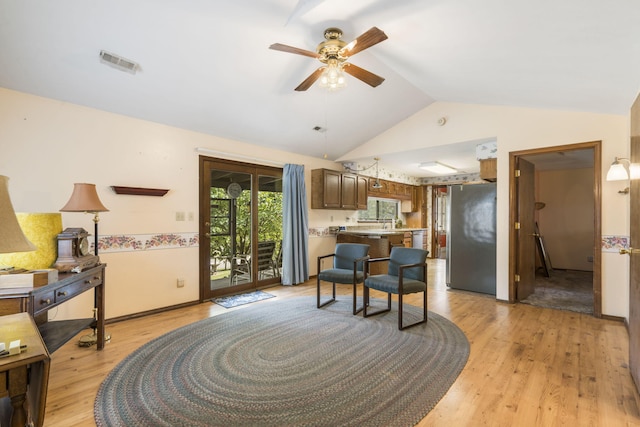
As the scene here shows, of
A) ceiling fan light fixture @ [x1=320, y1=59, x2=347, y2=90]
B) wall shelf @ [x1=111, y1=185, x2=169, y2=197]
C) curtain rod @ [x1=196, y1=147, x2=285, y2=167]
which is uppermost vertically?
ceiling fan light fixture @ [x1=320, y1=59, x2=347, y2=90]

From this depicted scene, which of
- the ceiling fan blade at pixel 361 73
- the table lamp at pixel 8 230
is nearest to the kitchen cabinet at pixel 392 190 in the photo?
the ceiling fan blade at pixel 361 73

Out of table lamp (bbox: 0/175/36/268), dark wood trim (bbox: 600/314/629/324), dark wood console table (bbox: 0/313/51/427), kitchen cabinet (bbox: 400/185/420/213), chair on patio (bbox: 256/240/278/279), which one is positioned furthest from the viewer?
kitchen cabinet (bbox: 400/185/420/213)

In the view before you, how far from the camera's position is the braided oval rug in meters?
1.80

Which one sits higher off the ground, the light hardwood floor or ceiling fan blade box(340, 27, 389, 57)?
ceiling fan blade box(340, 27, 389, 57)

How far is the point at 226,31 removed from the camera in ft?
8.51

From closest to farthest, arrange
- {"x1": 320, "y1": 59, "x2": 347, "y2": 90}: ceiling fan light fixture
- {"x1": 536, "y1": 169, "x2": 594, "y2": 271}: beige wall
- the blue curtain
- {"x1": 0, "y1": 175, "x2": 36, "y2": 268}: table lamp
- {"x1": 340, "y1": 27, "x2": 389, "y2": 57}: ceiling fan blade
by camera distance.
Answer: {"x1": 0, "y1": 175, "x2": 36, "y2": 268}: table lamp → {"x1": 340, "y1": 27, "x2": 389, "y2": 57}: ceiling fan blade → {"x1": 320, "y1": 59, "x2": 347, "y2": 90}: ceiling fan light fixture → the blue curtain → {"x1": 536, "y1": 169, "x2": 594, "y2": 271}: beige wall

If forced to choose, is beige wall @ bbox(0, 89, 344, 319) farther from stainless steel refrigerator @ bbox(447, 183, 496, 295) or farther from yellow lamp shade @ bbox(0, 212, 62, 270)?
stainless steel refrigerator @ bbox(447, 183, 496, 295)

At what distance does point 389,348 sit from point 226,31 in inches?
122

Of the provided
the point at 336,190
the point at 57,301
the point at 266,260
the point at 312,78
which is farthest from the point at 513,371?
the point at 336,190

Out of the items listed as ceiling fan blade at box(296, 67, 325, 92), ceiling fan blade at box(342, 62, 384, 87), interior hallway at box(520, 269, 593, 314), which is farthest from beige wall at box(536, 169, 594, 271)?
ceiling fan blade at box(296, 67, 325, 92)

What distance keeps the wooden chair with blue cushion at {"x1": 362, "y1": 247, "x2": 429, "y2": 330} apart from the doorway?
6.78 ft

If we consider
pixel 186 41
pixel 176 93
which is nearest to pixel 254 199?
pixel 176 93

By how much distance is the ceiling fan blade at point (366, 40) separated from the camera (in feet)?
6.64

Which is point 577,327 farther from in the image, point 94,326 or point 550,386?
point 94,326
